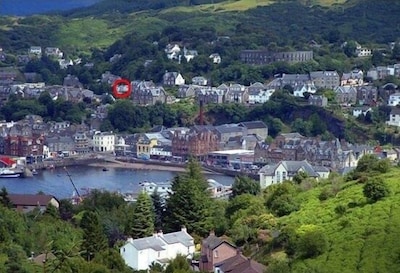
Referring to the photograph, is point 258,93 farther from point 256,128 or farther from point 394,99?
point 394,99

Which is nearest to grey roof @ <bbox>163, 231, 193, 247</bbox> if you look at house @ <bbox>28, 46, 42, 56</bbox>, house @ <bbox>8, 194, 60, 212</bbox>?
house @ <bbox>8, 194, 60, 212</bbox>

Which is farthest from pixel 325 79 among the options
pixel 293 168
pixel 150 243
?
pixel 150 243

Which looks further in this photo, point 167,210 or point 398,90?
point 398,90

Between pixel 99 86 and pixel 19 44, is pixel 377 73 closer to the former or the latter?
pixel 99 86

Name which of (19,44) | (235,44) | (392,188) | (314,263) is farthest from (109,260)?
(19,44)

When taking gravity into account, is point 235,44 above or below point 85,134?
above

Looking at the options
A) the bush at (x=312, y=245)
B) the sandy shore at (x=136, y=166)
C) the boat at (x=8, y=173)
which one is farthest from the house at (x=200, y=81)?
the bush at (x=312, y=245)

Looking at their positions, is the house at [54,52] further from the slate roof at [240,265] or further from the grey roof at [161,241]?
the slate roof at [240,265]

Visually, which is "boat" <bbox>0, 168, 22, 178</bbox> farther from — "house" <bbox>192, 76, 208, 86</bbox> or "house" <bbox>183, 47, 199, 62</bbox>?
"house" <bbox>183, 47, 199, 62</bbox>
